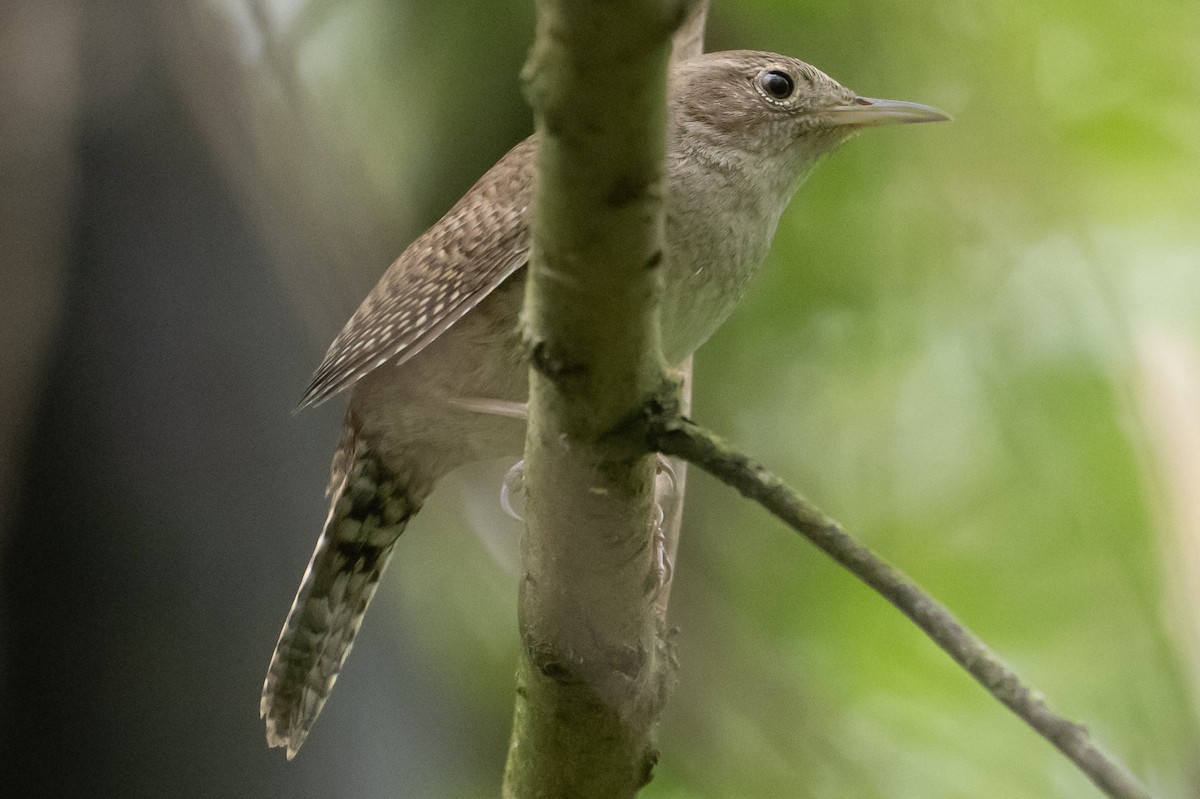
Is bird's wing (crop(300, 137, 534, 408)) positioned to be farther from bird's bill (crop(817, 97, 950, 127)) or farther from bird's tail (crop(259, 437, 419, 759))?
bird's bill (crop(817, 97, 950, 127))

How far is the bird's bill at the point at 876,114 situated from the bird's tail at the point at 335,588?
4.68ft

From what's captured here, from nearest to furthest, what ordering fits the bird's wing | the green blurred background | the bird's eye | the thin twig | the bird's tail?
1. the thin twig
2. the bird's wing
3. the green blurred background
4. the bird's tail
5. the bird's eye

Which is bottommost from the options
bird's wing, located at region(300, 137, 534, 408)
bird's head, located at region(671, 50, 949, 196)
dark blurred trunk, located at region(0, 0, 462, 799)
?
dark blurred trunk, located at region(0, 0, 462, 799)

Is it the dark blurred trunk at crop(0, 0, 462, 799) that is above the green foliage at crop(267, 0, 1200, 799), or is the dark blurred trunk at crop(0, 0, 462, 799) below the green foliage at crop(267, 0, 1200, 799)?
below

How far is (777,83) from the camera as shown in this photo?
2967mm

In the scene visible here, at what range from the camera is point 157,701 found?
2.63m

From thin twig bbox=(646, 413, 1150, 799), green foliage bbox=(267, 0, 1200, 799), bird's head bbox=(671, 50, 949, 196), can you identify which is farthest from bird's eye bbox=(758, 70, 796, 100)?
thin twig bbox=(646, 413, 1150, 799)

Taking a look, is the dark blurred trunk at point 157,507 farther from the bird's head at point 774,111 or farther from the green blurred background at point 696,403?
the bird's head at point 774,111

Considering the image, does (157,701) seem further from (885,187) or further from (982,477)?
(885,187)

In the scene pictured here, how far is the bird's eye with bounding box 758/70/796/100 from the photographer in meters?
2.96

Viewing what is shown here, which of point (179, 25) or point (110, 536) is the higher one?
point (179, 25)

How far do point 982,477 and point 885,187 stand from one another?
0.97 meters

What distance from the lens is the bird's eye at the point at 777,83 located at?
9.70ft

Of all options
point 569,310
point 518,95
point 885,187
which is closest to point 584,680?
point 569,310
